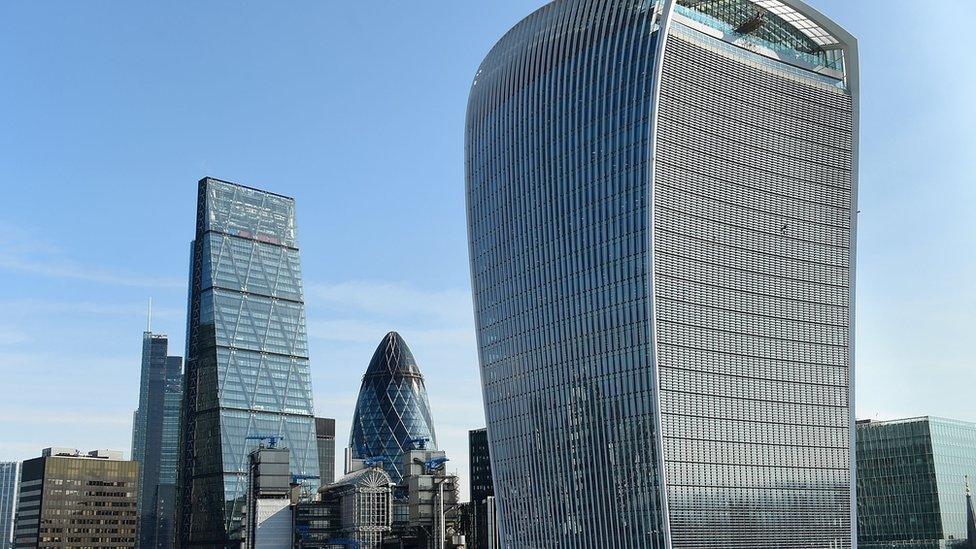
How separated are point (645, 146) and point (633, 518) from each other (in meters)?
45.3

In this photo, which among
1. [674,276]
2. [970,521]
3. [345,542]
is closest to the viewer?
[674,276]

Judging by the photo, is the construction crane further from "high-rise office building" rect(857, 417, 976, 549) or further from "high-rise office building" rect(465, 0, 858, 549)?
"high-rise office building" rect(857, 417, 976, 549)

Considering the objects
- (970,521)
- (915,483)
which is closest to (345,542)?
(915,483)

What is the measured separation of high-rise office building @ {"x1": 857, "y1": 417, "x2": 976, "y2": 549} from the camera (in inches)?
6860

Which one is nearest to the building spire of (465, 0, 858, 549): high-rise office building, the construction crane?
(465, 0, 858, 549): high-rise office building

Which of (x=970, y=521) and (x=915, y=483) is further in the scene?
(x=970, y=521)

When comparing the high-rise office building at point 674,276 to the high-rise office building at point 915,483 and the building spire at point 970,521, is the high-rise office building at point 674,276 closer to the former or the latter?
the high-rise office building at point 915,483

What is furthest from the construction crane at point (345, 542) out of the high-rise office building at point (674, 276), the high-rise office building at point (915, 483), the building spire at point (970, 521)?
the building spire at point (970, 521)

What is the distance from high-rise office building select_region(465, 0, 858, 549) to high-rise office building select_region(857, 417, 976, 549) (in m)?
42.7

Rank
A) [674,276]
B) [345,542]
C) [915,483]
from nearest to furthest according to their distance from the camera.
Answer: [674,276], [915,483], [345,542]

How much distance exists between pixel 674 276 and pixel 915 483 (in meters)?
76.0

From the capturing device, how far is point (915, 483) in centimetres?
17650

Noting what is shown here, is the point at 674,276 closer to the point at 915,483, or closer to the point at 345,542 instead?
the point at 915,483

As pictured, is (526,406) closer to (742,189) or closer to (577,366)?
(577,366)
